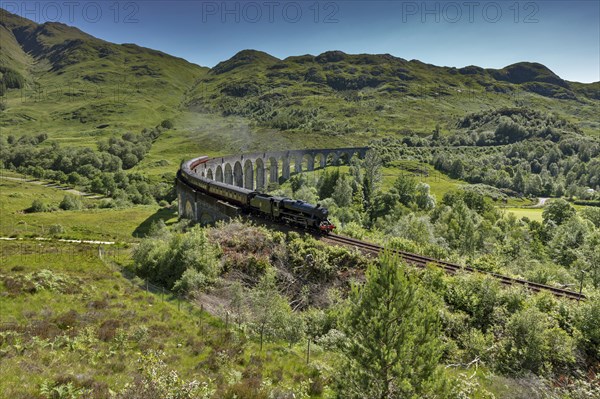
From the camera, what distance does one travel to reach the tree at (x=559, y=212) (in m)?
66.8

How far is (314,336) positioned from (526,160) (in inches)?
7073

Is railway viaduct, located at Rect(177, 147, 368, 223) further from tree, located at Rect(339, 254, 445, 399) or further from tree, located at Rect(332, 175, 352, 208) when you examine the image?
tree, located at Rect(339, 254, 445, 399)

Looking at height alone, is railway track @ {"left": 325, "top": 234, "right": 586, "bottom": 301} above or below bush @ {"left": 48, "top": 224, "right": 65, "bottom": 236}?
above

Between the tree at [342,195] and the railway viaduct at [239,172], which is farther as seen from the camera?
the tree at [342,195]

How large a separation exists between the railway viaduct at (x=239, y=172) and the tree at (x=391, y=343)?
3036 centimetres

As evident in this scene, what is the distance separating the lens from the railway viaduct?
48.8m

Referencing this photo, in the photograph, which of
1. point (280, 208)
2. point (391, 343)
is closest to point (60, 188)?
point (280, 208)

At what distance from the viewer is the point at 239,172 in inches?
3868

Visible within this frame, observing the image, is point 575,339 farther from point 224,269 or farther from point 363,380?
point 224,269

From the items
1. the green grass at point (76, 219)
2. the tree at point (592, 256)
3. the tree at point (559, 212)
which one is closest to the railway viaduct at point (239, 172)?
the green grass at point (76, 219)

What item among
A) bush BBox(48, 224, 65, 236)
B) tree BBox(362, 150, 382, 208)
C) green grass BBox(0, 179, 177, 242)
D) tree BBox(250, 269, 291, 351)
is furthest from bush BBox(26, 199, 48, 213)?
tree BBox(250, 269, 291, 351)

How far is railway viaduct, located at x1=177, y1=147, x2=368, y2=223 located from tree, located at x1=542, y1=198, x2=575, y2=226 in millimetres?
66850

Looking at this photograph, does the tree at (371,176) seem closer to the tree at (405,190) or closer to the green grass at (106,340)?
the tree at (405,190)

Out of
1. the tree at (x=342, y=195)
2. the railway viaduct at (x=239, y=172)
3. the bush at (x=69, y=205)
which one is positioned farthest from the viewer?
the bush at (x=69, y=205)
